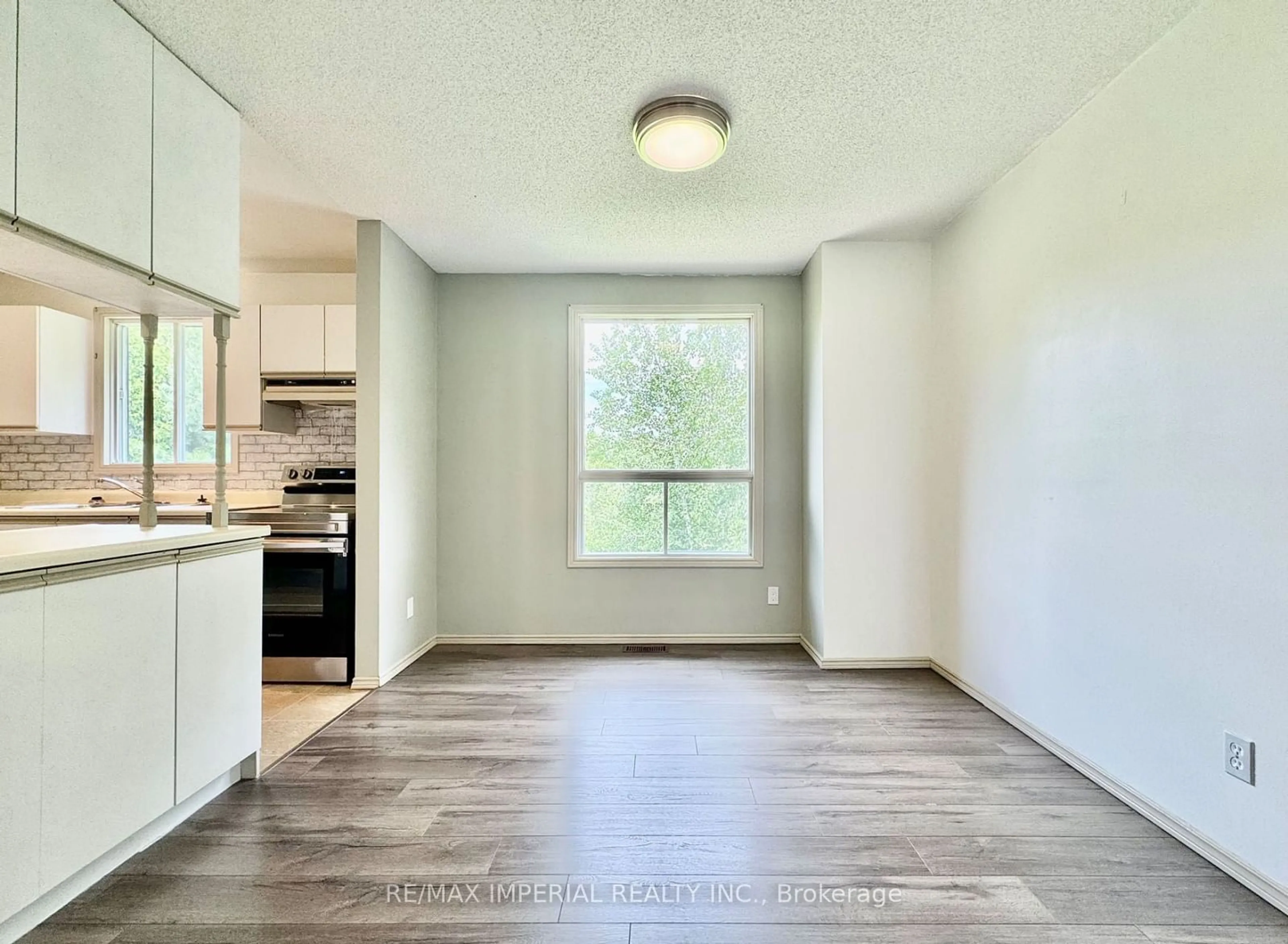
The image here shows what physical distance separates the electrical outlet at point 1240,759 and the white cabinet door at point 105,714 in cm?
307

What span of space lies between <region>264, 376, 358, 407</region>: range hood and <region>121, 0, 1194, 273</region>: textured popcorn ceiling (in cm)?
105

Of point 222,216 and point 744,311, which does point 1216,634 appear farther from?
point 222,216

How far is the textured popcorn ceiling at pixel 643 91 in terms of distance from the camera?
188 cm

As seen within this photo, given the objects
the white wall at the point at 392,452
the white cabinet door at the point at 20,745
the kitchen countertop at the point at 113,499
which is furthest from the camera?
the kitchen countertop at the point at 113,499

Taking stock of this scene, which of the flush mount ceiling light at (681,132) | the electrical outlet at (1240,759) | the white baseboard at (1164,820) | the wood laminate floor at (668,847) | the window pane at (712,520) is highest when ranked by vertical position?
the flush mount ceiling light at (681,132)

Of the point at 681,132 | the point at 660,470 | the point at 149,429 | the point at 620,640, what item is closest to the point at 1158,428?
the point at 681,132

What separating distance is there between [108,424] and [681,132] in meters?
4.33

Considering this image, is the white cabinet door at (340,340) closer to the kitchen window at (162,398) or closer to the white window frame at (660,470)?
the kitchen window at (162,398)

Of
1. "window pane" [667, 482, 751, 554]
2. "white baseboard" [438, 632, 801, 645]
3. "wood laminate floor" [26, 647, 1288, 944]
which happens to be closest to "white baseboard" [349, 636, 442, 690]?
"white baseboard" [438, 632, 801, 645]

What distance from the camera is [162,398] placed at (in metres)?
4.25

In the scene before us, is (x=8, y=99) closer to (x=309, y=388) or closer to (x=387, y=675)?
(x=309, y=388)

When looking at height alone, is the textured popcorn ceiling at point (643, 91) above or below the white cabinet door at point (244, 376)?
above

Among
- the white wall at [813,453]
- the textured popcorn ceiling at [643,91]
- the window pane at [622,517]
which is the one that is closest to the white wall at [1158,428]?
the textured popcorn ceiling at [643,91]

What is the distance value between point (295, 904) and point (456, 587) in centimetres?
272
